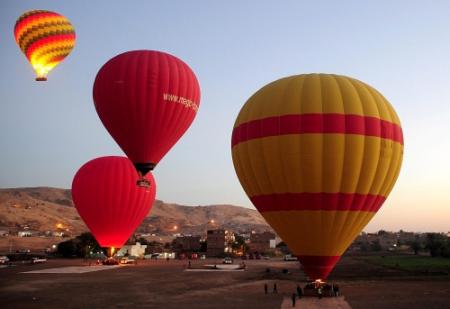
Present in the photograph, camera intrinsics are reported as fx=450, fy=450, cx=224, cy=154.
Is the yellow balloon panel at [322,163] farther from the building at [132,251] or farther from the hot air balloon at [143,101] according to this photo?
the building at [132,251]

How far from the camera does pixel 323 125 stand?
1941 cm

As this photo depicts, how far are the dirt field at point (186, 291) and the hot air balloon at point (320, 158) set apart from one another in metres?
6.66

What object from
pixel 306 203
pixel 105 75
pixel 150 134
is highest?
pixel 105 75

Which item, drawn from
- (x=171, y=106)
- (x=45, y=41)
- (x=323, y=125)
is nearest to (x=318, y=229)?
(x=323, y=125)

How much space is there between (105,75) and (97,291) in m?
14.8

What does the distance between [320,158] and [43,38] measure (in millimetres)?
32551

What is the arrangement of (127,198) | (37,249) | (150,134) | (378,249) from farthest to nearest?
(378,249)
(37,249)
(127,198)
(150,134)

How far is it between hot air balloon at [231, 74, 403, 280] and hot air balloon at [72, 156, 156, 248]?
2477 centimetres

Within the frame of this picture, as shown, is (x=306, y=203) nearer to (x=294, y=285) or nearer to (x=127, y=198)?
(x=294, y=285)

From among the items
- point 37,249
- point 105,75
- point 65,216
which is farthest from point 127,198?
point 65,216

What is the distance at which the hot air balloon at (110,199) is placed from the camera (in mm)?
42969

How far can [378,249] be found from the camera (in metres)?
127

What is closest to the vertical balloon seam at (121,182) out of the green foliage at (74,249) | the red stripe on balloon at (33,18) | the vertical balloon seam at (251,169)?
the red stripe on balloon at (33,18)

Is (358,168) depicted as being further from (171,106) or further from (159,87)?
(159,87)
